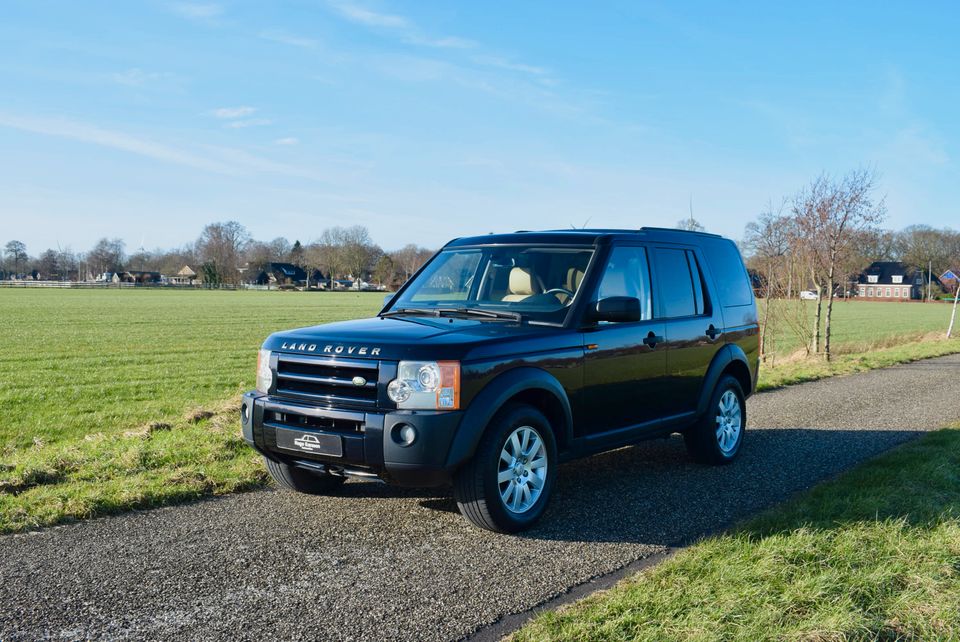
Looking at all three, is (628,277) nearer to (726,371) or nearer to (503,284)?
(503,284)

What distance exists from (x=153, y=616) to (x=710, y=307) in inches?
208

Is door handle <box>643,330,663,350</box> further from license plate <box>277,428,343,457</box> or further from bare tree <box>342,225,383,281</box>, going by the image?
bare tree <box>342,225,383,281</box>

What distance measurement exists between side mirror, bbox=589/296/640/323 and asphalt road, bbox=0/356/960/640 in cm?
138

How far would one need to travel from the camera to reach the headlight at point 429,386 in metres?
4.82

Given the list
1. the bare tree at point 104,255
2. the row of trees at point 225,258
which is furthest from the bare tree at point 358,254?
the bare tree at point 104,255

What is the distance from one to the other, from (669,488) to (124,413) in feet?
27.4

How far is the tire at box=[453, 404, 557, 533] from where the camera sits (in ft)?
16.3

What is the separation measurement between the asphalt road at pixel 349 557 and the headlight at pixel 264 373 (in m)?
0.88

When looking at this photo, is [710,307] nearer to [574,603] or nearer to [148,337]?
[574,603]

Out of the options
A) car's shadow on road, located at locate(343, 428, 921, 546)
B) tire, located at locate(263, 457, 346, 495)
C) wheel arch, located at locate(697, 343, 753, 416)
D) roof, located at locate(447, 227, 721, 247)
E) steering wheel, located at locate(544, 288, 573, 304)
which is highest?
roof, located at locate(447, 227, 721, 247)

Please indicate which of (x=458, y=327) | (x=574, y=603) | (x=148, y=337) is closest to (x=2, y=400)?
(x=458, y=327)

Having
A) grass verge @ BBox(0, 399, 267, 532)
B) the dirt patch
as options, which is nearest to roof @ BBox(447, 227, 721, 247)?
grass verge @ BBox(0, 399, 267, 532)

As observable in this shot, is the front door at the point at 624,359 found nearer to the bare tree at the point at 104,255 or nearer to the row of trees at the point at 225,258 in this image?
the row of trees at the point at 225,258

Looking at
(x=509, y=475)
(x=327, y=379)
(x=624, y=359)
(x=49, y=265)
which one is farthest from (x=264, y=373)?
(x=49, y=265)
